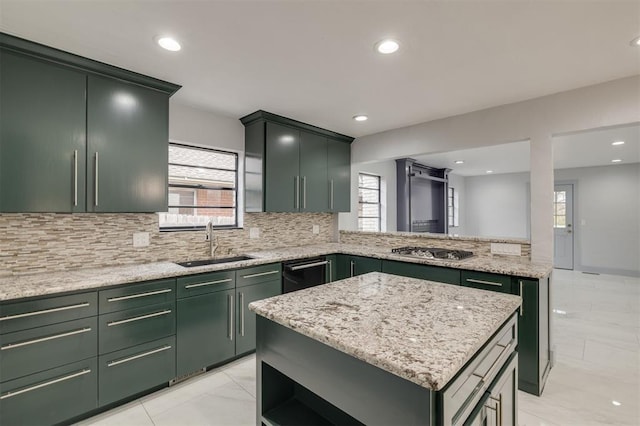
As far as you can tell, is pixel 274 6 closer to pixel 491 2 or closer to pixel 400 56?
pixel 400 56

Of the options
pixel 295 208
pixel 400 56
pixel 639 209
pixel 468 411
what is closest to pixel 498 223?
pixel 639 209

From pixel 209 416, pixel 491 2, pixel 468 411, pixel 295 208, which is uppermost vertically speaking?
pixel 491 2

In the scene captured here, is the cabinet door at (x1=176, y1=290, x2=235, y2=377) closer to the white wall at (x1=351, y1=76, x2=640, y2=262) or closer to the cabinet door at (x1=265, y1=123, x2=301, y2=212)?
the cabinet door at (x1=265, y1=123, x2=301, y2=212)

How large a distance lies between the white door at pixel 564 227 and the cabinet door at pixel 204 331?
8.00 meters

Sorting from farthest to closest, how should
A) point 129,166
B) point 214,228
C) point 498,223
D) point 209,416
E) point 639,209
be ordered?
1. point 498,223
2. point 639,209
3. point 214,228
4. point 129,166
5. point 209,416

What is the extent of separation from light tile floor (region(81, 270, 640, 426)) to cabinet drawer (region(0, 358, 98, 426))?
0.60 ft

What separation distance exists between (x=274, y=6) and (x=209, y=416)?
8.46ft

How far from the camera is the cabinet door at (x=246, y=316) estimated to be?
2.66 m

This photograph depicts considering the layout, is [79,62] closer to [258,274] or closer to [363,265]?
[258,274]

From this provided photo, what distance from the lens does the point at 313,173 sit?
373 centimetres

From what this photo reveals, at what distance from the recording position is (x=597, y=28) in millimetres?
1729

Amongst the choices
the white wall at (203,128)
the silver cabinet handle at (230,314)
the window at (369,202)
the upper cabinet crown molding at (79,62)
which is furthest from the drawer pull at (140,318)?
the window at (369,202)

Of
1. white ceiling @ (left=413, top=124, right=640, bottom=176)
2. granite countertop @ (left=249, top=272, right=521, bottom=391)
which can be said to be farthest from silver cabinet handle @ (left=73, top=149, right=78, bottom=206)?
white ceiling @ (left=413, top=124, right=640, bottom=176)

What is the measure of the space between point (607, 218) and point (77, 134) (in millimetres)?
9413
